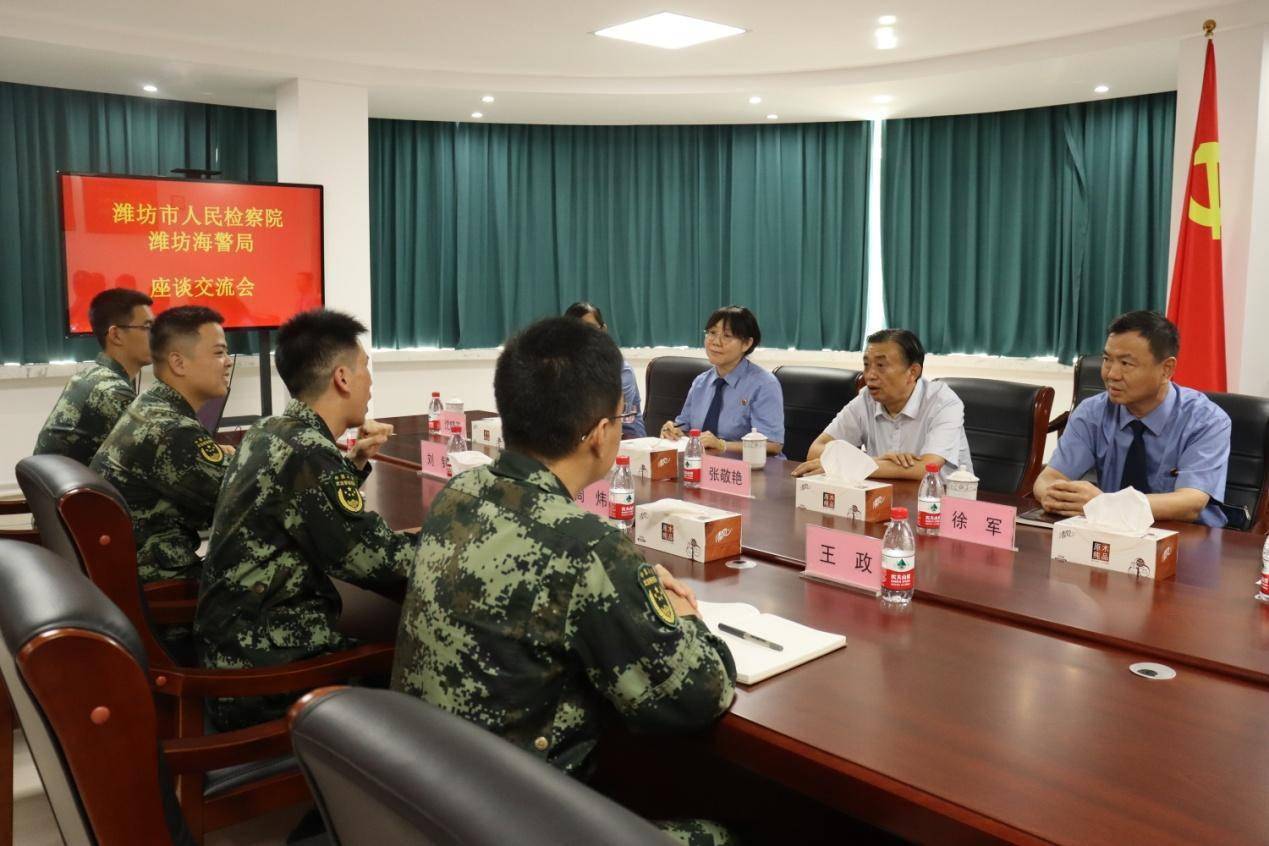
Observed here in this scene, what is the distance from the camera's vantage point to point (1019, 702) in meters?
1.42

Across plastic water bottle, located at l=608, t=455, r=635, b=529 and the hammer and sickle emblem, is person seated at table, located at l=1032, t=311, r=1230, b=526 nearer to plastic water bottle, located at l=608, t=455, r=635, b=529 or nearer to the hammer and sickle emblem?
plastic water bottle, located at l=608, t=455, r=635, b=529

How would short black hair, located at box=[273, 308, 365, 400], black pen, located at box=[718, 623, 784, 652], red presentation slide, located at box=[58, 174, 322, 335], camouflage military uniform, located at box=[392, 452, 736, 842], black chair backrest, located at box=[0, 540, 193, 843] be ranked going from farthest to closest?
red presentation slide, located at box=[58, 174, 322, 335], short black hair, located at box=[273, 308, 365, 400], black pen, located at box=[718, 623, 784, 652], camouflage military uniform, located at box=[392, 452, 736, 842], black chair backrest, located at box=[0, 540, 193, 843]

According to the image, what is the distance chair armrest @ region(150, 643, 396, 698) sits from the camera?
5.61 ft

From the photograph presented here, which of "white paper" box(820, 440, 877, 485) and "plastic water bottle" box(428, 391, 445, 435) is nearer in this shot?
"white paper" box(820, 440, 877, 485)

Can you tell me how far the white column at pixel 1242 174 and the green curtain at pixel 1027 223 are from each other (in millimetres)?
1103

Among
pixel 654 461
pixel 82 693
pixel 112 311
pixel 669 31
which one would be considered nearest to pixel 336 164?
pixel 669 31

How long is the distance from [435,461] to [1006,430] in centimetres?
189

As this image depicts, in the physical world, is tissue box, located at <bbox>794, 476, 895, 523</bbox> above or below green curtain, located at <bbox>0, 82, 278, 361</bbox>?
below

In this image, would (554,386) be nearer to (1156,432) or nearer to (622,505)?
(622,505)

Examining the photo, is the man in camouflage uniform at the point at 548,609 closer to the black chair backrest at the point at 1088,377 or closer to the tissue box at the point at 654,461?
the tissue box at the point at 654,461

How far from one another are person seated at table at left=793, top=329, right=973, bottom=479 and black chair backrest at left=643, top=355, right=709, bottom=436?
1176 mm

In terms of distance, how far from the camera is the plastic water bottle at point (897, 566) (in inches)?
72.7

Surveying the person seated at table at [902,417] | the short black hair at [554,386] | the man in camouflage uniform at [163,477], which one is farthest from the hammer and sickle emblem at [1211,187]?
the man in camouflage uniform at [163,477]

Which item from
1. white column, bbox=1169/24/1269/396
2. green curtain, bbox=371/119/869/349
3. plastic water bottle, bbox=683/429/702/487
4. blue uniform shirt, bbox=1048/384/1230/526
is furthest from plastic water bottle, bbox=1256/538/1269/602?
green curtain, bbox=371/119/869/349
